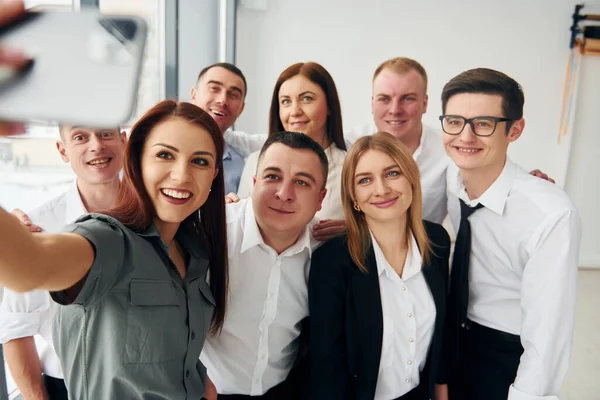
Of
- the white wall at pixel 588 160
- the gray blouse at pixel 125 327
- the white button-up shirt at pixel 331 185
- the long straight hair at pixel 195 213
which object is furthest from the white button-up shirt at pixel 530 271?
the white wall at pixel 588 160

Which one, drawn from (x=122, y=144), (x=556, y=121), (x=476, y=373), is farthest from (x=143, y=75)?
(x=556, y=121)

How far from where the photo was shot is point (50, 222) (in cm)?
106

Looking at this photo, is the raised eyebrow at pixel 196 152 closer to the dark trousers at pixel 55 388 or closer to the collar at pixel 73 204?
the collar at pixel 73 204

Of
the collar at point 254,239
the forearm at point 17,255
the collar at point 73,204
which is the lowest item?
the collar at point 254,239

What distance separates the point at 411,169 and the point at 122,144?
0.87 m

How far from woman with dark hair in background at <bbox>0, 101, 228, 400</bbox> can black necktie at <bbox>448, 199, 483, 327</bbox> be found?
901mm

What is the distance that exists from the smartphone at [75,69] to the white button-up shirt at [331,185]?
1402 millimetres

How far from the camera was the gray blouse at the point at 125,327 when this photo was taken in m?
0.79

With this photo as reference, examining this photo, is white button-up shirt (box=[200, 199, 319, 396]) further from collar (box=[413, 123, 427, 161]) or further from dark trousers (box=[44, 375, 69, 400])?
collar (box=[413, 123, 427, 161])

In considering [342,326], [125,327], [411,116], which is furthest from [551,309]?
[125,327]

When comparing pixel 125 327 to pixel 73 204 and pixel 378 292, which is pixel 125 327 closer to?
pixel 73 204

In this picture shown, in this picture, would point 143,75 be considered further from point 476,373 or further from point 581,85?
point 581,85

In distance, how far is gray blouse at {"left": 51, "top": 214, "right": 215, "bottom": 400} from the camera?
31.1 inches

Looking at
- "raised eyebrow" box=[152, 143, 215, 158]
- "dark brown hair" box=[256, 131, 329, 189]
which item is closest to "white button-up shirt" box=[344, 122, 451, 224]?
"dark brown hair" box=[256, 131, 329, 189]
